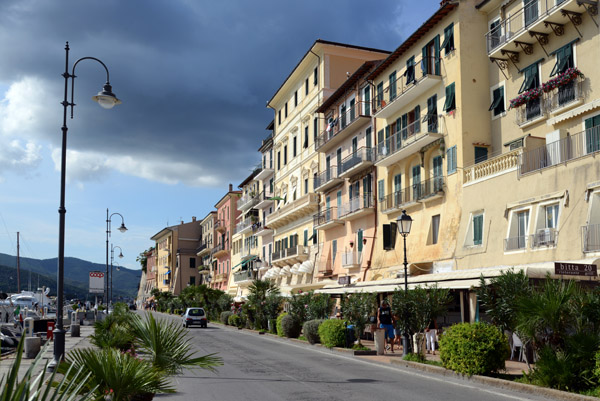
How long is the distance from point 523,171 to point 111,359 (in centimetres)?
1955

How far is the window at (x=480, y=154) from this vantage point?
90.7ft

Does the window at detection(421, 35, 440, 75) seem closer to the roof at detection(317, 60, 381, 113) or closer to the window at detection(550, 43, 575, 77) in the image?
the roof at detection(317, 60, 381, 113)

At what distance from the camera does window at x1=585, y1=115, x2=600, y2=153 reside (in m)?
20.6

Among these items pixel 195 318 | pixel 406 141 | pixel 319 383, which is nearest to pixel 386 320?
pixel 319 383

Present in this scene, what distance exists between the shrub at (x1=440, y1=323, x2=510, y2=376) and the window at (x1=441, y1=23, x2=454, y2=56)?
57.9ft

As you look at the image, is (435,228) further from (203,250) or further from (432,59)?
(203,250)

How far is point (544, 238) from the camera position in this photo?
21766mm

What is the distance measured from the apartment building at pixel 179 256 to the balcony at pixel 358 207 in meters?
73.8

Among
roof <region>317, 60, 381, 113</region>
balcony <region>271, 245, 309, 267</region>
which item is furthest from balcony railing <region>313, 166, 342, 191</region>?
balcony <region>271, 245, 309, 267</region>

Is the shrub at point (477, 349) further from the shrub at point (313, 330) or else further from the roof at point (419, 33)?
the roof at point (419, 33)

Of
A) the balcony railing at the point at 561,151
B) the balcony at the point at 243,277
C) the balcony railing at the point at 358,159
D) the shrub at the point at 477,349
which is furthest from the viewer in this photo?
the balcony at the point at 243,277

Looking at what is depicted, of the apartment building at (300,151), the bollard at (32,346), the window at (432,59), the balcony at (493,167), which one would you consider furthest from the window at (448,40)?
the bollard at (32,346)

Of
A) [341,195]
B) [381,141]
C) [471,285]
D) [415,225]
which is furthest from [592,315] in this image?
[341,195]

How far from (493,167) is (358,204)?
1295 centimetres
